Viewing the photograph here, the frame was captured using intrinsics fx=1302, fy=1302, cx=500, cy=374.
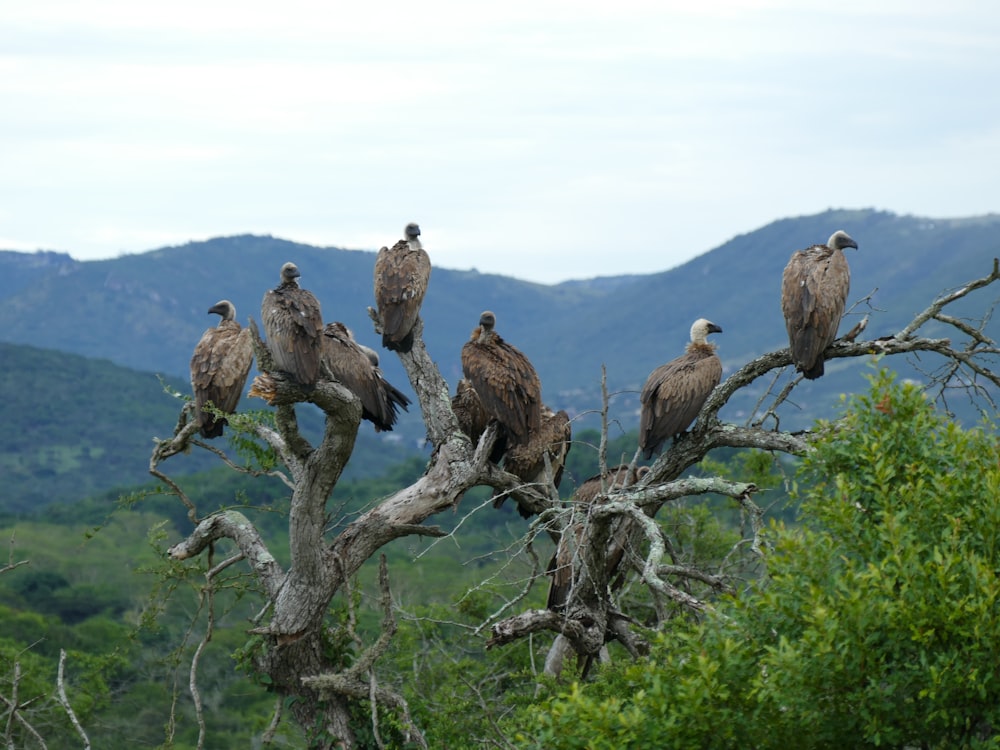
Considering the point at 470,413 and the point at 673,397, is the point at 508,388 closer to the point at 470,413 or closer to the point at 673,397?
the point at 470,413

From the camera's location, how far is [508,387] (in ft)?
28.9

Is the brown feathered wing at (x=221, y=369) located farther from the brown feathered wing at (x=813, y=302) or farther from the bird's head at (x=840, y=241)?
the bird's head at (x=840, y=241)

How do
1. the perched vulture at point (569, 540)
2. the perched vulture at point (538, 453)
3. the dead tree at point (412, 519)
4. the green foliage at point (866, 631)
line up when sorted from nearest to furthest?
the green foliage at point (866, 631), the dead tree at point (412, 519), the perched vulture at point (569, 540), the perched vulture at point (538, 453)

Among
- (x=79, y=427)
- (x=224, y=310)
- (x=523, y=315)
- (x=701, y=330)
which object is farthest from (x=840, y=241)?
(x=523, y=315)

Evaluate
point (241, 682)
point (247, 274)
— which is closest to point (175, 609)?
point (241, 682)

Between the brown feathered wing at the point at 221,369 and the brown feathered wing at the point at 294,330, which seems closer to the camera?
the brown feathered wing at the point at 294,330

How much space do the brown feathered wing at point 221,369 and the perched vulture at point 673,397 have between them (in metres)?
3.14

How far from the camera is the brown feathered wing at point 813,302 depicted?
804 cm

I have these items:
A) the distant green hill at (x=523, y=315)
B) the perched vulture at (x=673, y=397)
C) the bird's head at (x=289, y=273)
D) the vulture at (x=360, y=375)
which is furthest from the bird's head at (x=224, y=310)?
the distant green hill at (x=523, y=315)

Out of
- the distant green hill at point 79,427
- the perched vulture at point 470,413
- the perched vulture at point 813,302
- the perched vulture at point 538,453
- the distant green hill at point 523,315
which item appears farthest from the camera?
the distant green hill at point 523,315

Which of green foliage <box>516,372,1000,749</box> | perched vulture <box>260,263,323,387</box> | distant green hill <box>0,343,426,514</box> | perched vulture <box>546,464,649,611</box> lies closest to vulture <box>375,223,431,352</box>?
perched vulture <box>260,263,323,387</box>

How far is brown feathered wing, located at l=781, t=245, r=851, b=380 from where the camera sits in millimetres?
8039

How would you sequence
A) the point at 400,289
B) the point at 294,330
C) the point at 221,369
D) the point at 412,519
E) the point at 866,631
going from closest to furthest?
1. the point at 866,631
2. the point at 294,330
3. the point at 412,519
4. the point at 400,289
5. the point at 221,369

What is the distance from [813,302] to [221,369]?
4464 mm
